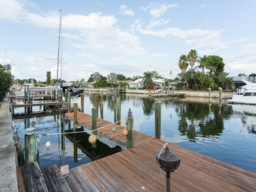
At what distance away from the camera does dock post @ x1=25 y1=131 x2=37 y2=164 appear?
4945mm

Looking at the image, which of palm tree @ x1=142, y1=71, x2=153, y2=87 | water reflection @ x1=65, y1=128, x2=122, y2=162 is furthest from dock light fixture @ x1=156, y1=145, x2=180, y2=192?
palm tree @ x1=142, y1=71, x2=153, y2=87

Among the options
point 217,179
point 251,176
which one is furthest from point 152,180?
point 251,176

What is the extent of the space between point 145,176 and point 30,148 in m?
3.84

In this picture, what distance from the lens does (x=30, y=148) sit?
5016mm

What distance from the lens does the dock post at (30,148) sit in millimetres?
4945

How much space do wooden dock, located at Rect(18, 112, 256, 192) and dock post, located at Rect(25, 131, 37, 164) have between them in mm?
612

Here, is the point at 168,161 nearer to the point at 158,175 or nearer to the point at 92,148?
the point at 158,175

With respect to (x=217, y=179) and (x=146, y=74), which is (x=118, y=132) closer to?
(x=217, y=179)

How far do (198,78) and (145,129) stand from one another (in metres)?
39.8

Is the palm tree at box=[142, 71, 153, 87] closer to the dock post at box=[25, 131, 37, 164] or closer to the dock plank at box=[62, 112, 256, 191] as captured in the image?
the dock plank at box=[62, 112, 256, 191]

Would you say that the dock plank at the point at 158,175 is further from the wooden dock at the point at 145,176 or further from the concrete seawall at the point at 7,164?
the concrete seawall at the point at 7,164

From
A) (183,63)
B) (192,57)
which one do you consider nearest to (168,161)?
(192,57)

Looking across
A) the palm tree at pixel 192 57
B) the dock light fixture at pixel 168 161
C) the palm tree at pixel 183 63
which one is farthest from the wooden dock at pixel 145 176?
the palm tree at pixel 183 63

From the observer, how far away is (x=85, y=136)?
11961 millimetres
